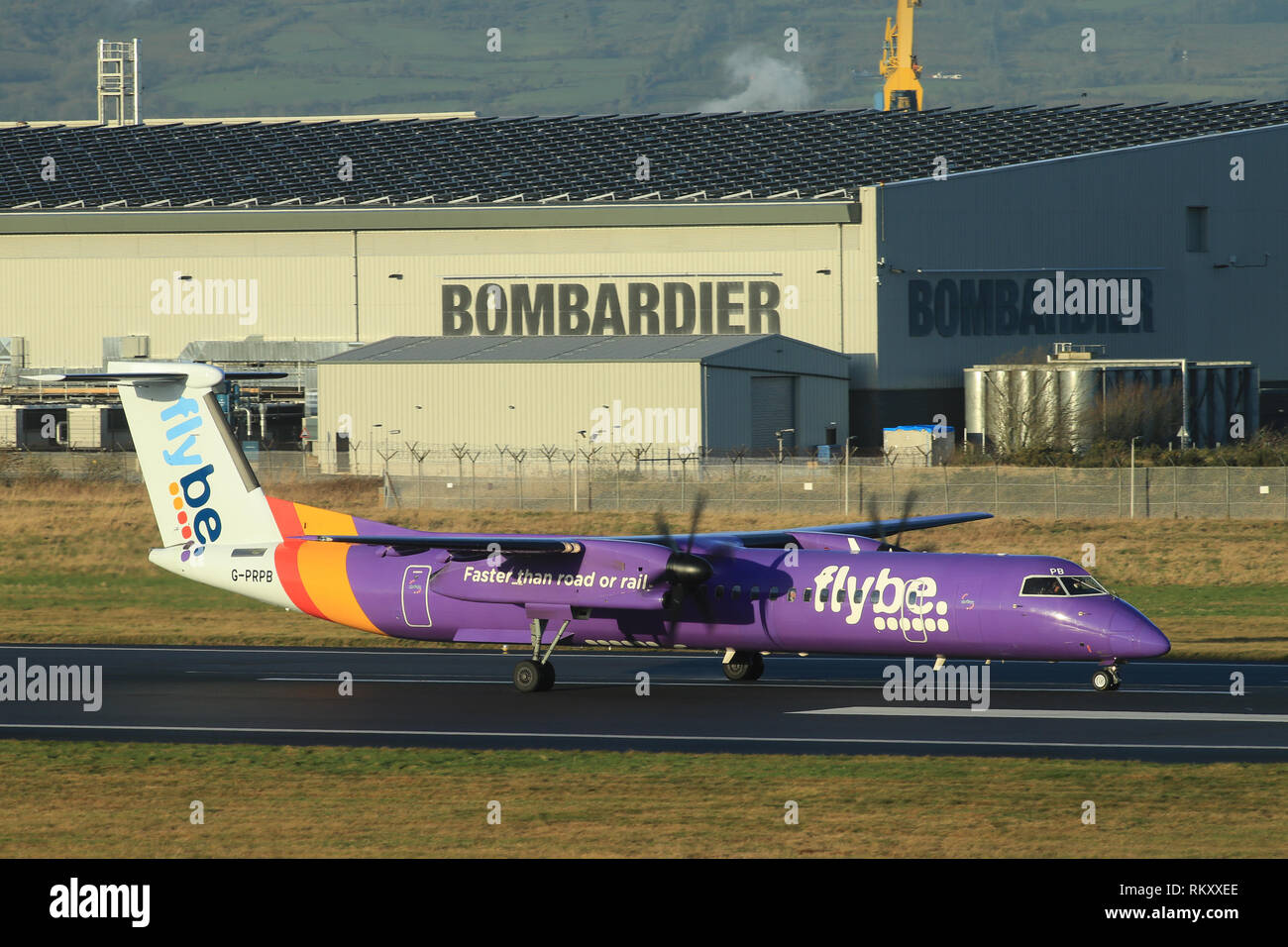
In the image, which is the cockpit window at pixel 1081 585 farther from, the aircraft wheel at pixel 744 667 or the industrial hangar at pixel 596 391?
the industrial hangar at pixel 596 391

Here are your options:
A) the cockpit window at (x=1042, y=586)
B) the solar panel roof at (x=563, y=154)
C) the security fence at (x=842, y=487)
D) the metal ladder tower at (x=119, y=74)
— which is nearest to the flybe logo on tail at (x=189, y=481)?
the cockpit window at (x=1042, y=586)

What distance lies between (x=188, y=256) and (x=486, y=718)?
63.5m

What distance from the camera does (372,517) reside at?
6631 centimetres

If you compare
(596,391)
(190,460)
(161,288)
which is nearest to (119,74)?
(161,288)

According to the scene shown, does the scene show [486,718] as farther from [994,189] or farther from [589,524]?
[994,189]

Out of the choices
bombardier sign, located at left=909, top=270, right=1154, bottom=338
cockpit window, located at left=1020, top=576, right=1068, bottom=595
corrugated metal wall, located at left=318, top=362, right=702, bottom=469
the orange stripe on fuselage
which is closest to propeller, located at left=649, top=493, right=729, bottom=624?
cockpit window, located at left=1020, top=576, right=1068, bottom=595

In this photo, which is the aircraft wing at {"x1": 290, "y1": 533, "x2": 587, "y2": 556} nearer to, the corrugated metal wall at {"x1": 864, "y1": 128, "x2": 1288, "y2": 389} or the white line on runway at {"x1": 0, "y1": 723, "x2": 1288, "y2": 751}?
the white line on runway at {"x1": 0, "y1": 723, "x2": 1288, "y2": 751}

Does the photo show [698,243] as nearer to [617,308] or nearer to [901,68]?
[617,308]

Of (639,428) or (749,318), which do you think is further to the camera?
(749,318)

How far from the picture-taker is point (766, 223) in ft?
269

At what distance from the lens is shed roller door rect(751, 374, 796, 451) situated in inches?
3066

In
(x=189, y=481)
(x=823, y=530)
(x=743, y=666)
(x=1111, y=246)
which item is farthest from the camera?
(x=1111, y=246)

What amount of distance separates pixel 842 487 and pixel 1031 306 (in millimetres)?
28037
